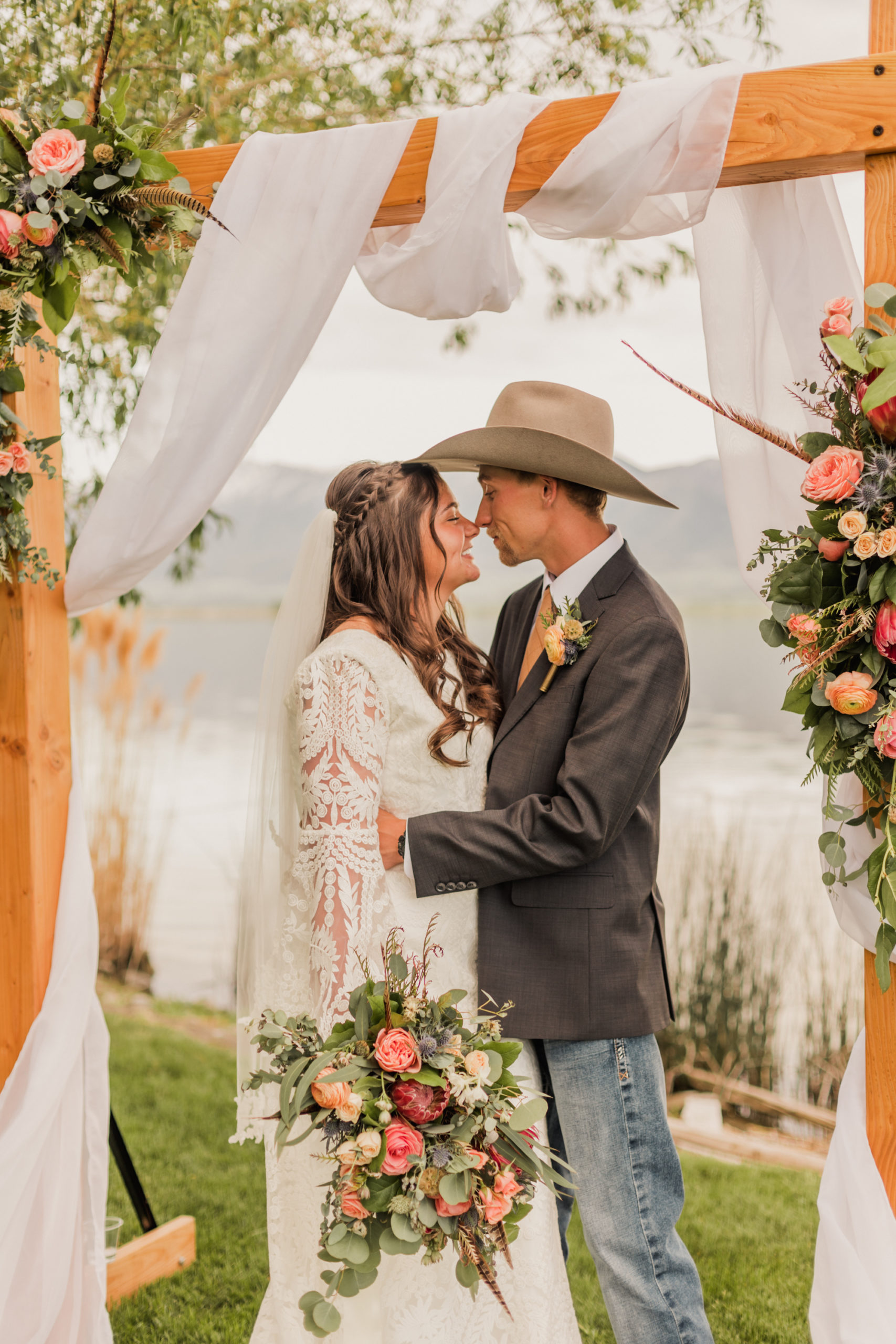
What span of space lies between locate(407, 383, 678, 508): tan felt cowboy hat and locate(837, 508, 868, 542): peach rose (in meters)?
0.57

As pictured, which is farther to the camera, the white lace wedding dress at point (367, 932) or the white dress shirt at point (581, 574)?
the white dress shirt at point (581, 574)

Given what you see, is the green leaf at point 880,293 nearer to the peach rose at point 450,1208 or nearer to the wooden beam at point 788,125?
the wooden beam at point 788,125

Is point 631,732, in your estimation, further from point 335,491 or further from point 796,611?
point 335,491

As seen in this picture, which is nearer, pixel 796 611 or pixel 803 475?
pixel 796 611

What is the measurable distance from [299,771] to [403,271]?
38.6 inches

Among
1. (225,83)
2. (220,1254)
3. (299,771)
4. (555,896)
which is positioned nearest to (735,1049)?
(220,1254)

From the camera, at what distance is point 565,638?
2.17 metres

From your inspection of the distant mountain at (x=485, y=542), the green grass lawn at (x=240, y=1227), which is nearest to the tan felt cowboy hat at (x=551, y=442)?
the green grass lawn at (x=240, y=1227)

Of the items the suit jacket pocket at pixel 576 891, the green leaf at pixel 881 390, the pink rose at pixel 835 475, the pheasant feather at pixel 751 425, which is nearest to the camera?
the green leaf at pixel 881 390

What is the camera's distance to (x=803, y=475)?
1.98 m

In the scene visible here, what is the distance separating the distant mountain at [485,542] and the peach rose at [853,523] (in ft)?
12.5

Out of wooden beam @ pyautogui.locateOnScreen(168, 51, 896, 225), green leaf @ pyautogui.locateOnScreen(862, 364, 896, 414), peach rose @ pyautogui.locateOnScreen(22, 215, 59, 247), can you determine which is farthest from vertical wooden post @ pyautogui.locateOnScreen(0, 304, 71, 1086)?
green leaf @ pyautogui.locateOnScreen(862, 364, 896, 414)

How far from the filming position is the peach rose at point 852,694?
66.8 inches

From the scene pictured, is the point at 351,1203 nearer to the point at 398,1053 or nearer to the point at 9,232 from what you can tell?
the point at 398,1053
